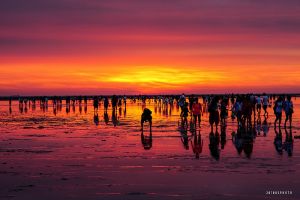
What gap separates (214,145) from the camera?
69.5 ft

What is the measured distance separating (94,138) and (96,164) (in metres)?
9.58

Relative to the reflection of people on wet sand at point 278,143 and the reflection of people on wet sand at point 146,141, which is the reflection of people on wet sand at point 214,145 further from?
the reflection of people on wet sand at point 146,141

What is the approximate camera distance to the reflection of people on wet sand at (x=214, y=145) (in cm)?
1817

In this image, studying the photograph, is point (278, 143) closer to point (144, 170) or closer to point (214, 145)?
point (214, 145)

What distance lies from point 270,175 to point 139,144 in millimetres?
9310

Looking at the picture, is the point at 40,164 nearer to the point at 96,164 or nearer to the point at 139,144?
the point at 96,164

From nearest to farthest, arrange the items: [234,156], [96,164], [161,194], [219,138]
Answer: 1. [161,194]
2. [96,164]
3. [234,156]
4. [219,138]

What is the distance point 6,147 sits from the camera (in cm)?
2138

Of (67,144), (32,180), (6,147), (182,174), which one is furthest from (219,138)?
(32,180)

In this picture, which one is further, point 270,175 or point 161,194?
point 270,175

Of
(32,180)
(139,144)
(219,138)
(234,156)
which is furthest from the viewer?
(219,138)

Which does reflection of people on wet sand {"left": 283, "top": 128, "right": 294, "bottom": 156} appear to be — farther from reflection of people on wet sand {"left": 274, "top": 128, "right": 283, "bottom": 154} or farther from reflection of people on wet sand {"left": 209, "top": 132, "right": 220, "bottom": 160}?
reflection of people on wet sand {"left": 209, "top": 132, "right": 220, "bottom": 160}

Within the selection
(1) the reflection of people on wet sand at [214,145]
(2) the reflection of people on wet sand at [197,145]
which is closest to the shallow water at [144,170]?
(1) the reflection of people on wet sand at [214,145]

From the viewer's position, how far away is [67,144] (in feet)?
73.4
